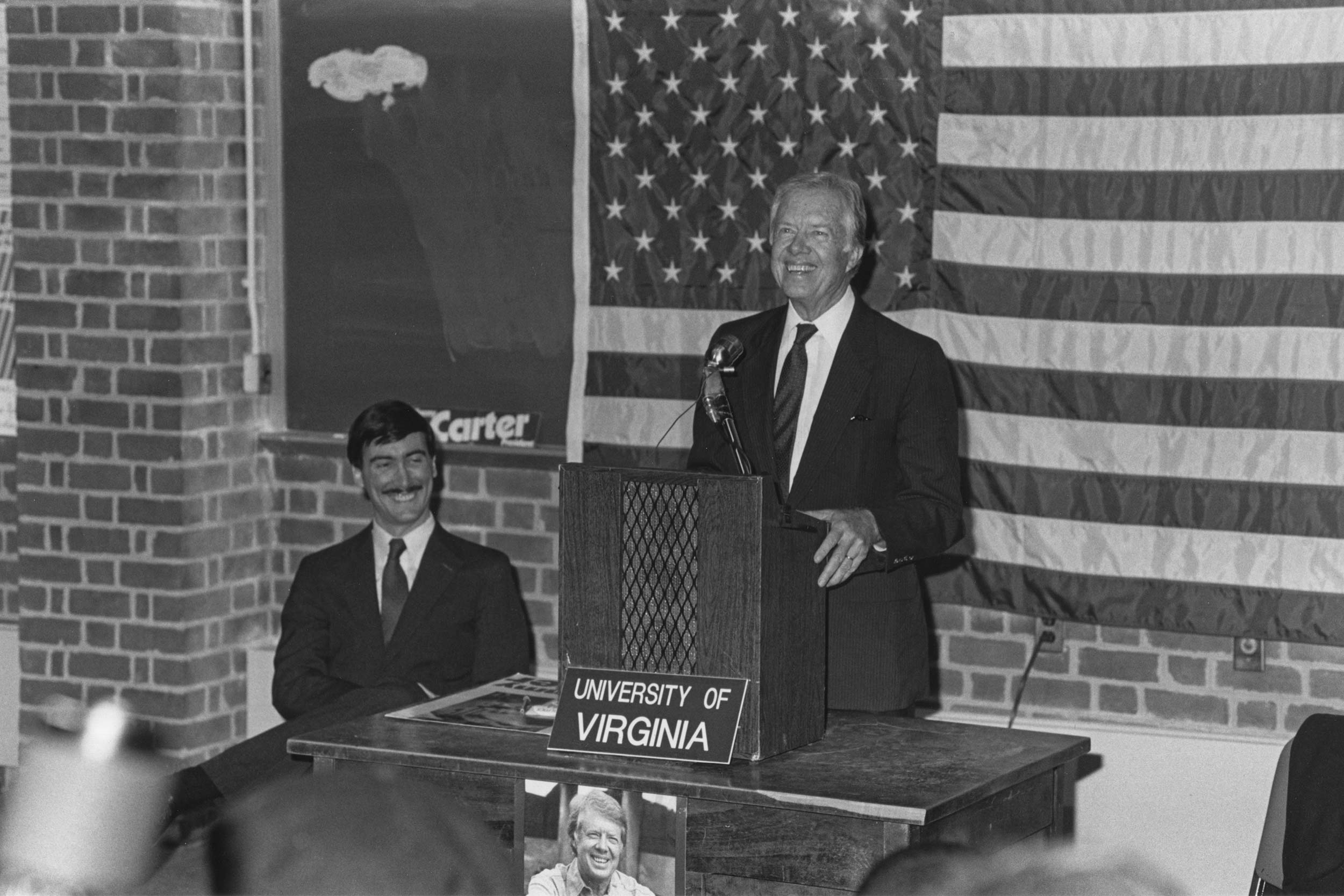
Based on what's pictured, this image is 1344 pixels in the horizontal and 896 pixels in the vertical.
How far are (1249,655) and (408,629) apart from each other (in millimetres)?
2102

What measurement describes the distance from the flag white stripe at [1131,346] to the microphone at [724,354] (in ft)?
5.89

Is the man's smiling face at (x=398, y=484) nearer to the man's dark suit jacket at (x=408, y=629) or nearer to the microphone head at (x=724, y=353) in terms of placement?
the man's dark suit jacket at (x=408, y=629)

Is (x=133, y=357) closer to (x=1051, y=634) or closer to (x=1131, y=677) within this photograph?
(x=1051, y=634)

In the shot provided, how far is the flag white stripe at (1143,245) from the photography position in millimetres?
4457

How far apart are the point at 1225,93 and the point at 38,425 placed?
352 cm

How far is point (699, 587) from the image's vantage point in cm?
300

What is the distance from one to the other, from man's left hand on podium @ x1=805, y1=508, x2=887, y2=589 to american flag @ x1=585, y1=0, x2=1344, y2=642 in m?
1.59

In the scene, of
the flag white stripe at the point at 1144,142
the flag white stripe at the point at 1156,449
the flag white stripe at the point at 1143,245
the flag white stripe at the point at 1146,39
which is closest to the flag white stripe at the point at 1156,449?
the flag white stripe at the point at 1156,449

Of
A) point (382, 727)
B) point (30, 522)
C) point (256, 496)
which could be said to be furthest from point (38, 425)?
point (382, 727)

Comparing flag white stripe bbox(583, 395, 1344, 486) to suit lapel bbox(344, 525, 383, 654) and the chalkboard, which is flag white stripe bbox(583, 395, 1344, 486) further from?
suit lapel bbox(344, 525, 383, 654)

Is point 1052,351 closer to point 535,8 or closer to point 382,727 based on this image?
point 535,8

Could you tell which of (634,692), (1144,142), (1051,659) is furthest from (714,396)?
(1051,659)

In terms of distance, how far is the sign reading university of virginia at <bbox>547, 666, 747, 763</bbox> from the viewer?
2.99m

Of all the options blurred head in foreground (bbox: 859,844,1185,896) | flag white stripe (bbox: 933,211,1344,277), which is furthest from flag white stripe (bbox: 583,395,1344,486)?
blurred head in foreground (bbox: 859,844,1185,896)
